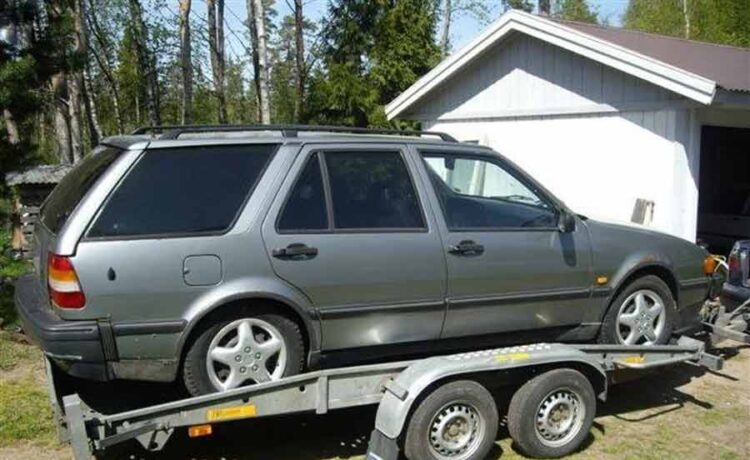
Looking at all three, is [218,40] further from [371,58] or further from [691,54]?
[691,54]

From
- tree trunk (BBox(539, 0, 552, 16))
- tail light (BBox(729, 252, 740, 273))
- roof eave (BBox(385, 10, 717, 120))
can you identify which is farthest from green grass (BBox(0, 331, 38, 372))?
tree trunk (BBox(539, 0, 552, 16))

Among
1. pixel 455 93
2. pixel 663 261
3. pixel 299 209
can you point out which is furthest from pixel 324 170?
pixel 455 93

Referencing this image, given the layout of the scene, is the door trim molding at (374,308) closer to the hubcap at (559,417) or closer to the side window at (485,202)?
the side window at (485,202)

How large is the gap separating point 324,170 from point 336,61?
13625 millimetres

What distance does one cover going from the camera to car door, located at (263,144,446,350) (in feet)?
13.5

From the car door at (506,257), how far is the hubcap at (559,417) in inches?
20.4

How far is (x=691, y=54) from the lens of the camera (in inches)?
410

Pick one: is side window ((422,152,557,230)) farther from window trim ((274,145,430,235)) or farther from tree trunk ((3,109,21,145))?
tree trunk ((3,109,21,145))

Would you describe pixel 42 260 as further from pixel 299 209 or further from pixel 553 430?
pixel 553 430

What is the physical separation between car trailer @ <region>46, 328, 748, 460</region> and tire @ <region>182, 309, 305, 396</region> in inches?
5.3

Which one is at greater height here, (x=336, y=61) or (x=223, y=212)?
(x=336, y=61)

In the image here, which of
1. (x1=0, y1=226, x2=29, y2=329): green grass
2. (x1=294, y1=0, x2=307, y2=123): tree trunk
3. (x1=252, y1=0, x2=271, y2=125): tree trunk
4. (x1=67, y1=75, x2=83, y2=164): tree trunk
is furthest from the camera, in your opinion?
(x1=67, y1=75, x2=83, y2=164): tree trunk

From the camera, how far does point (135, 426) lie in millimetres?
3705

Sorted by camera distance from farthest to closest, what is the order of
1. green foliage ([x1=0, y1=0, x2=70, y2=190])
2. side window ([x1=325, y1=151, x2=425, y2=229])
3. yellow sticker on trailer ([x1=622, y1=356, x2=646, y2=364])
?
green foliage ([x1=0, y1=0, x2=70, y2=190]) → yellow sticker on trailer ([x1=622, y1=356, x2=646, y2=364]) → side window ([x1=325, y1=151, x2=425, y2=229])
